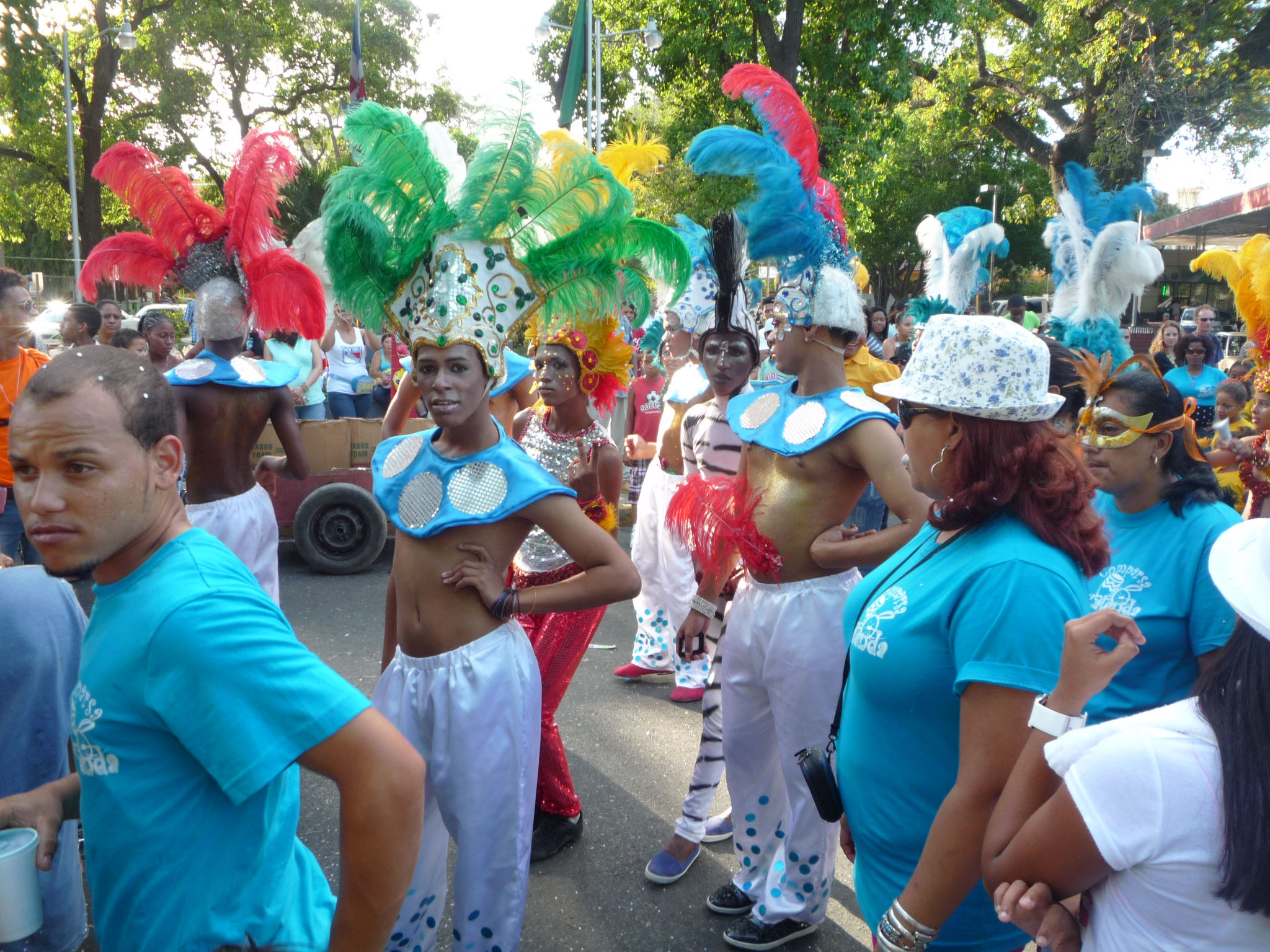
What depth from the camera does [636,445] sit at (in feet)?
18.2

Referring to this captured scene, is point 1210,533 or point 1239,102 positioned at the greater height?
point 1239,102

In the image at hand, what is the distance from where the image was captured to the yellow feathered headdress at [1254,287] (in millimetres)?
5086

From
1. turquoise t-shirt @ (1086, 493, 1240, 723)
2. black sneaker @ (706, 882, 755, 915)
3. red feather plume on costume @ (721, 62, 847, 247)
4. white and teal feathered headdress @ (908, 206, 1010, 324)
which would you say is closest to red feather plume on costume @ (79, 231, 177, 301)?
red feather plume on costume @ (721, 62, 847, 247)

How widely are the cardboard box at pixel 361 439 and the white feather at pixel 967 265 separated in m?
4.83

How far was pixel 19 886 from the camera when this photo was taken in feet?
4.59

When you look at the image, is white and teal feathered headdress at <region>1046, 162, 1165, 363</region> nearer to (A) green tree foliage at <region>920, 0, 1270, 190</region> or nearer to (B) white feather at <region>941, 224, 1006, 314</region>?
(B) white feather at <region>941, 224, 1006, 314</region>

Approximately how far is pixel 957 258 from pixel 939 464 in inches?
150

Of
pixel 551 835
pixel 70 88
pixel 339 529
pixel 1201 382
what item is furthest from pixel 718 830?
pixel 70 88

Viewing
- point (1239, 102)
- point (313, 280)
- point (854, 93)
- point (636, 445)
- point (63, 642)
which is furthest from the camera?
point (1239, 102)

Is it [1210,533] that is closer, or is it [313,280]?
[1210,533]

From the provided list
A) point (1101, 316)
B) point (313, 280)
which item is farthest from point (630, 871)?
point (1101, 316)

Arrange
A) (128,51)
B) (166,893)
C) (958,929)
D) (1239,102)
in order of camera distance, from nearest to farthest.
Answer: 1. (166,893)
2. (958,929)
3. (1239,102)
4. (128,51)

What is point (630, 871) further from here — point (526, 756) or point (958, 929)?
point (958, 929)

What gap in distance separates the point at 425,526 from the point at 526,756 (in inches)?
27.4
